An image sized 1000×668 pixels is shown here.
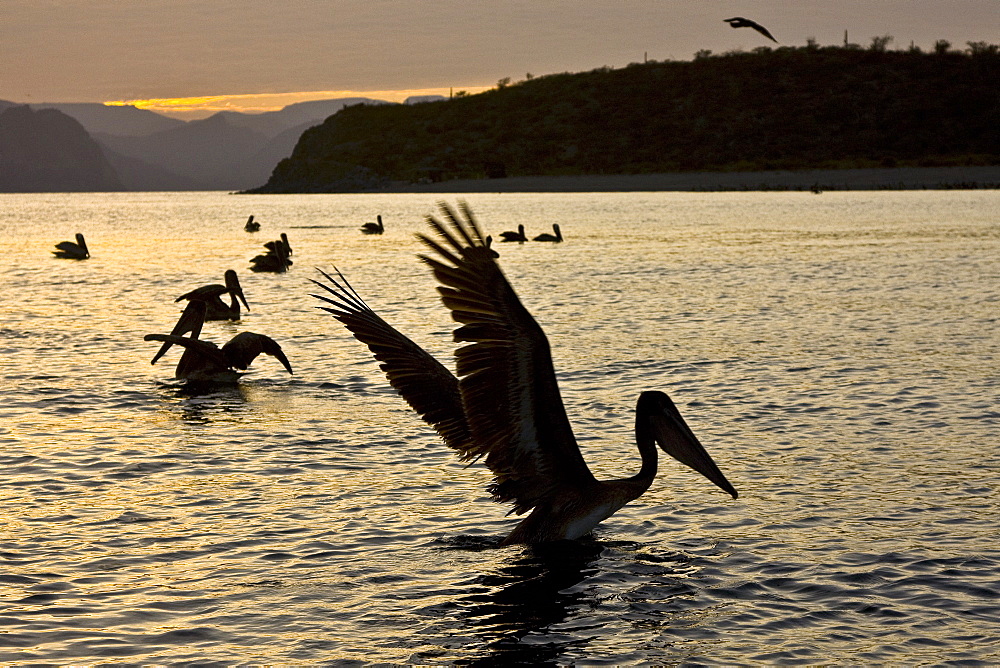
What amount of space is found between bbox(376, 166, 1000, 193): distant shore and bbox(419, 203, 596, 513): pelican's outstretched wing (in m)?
73.6

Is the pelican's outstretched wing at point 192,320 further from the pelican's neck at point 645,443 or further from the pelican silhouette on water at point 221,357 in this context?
the pelican's neck at point 645,443

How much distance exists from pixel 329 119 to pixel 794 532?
15555cm

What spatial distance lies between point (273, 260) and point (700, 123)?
89.1m

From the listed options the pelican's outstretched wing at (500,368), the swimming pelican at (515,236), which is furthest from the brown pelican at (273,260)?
the pelican's outstretched wing at (500,368)

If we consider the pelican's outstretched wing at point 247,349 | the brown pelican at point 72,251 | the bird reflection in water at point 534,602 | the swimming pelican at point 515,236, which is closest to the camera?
the bird reflection in water at point 534,602

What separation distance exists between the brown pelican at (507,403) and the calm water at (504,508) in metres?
0.52

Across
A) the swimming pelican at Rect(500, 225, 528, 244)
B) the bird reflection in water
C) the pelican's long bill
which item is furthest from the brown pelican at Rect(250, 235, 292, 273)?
the pelican's long bill

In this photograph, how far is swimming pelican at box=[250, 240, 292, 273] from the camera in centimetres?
3247

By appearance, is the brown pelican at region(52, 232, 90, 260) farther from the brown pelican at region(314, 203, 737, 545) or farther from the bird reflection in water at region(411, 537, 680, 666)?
the bird reflection in water at region(411, 537, 680, 666)

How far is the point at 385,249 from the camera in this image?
4188 centimetres

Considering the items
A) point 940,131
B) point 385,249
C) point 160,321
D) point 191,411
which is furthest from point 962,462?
point 940,131

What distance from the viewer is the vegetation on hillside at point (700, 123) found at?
10338cm

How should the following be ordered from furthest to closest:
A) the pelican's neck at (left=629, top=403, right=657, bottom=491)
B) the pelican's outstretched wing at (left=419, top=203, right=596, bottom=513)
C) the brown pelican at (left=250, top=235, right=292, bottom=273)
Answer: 1. the brown pelican at (left=250, top=235, right=292, bottom=273)
2. the pelican's neck at (left=629, top=403, right=657, bottom=491)
3. the pelican's outstretched wing at (left=419, top=203, right=596, bottom=513)

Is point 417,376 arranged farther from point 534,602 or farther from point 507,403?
point 534,602
